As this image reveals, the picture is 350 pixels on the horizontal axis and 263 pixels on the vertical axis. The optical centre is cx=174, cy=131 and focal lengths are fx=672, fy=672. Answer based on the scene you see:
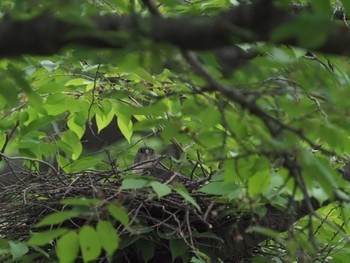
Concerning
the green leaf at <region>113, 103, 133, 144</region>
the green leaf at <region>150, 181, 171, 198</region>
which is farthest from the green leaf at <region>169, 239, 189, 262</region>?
the green leaf at <region>113, 103, 133, 144</region>

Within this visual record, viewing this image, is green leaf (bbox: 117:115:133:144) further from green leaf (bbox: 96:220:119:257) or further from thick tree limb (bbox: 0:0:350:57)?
thick tree limb (bbox: 0:0:350:57)

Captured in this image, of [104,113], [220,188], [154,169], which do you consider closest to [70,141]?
[104,113]

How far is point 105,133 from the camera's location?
155 inches

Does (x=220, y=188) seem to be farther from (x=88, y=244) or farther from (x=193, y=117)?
(x=88, y=244)

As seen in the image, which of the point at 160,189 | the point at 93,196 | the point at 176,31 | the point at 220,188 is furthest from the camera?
the point at 93,196

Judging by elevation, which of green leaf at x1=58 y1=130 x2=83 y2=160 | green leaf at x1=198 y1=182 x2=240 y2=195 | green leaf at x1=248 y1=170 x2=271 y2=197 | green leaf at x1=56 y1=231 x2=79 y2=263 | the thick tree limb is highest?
the thick tree limb

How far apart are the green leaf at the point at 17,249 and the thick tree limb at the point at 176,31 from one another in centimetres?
92

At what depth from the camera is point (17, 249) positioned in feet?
5.13

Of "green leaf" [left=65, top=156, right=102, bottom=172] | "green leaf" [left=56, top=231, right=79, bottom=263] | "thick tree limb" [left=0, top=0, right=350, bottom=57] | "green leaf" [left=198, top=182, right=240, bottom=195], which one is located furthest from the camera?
"green leaf" [left=65, top=156, right=102, bottom=172]

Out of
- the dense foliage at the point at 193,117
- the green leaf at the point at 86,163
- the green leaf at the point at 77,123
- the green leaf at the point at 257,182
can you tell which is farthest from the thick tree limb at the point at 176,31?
the green leaf at the point at 77,123

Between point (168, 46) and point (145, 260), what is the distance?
1.00 m

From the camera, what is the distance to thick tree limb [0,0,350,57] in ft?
2.22

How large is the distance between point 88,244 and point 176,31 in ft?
1.79

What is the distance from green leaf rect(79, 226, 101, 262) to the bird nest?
15.7 inches
